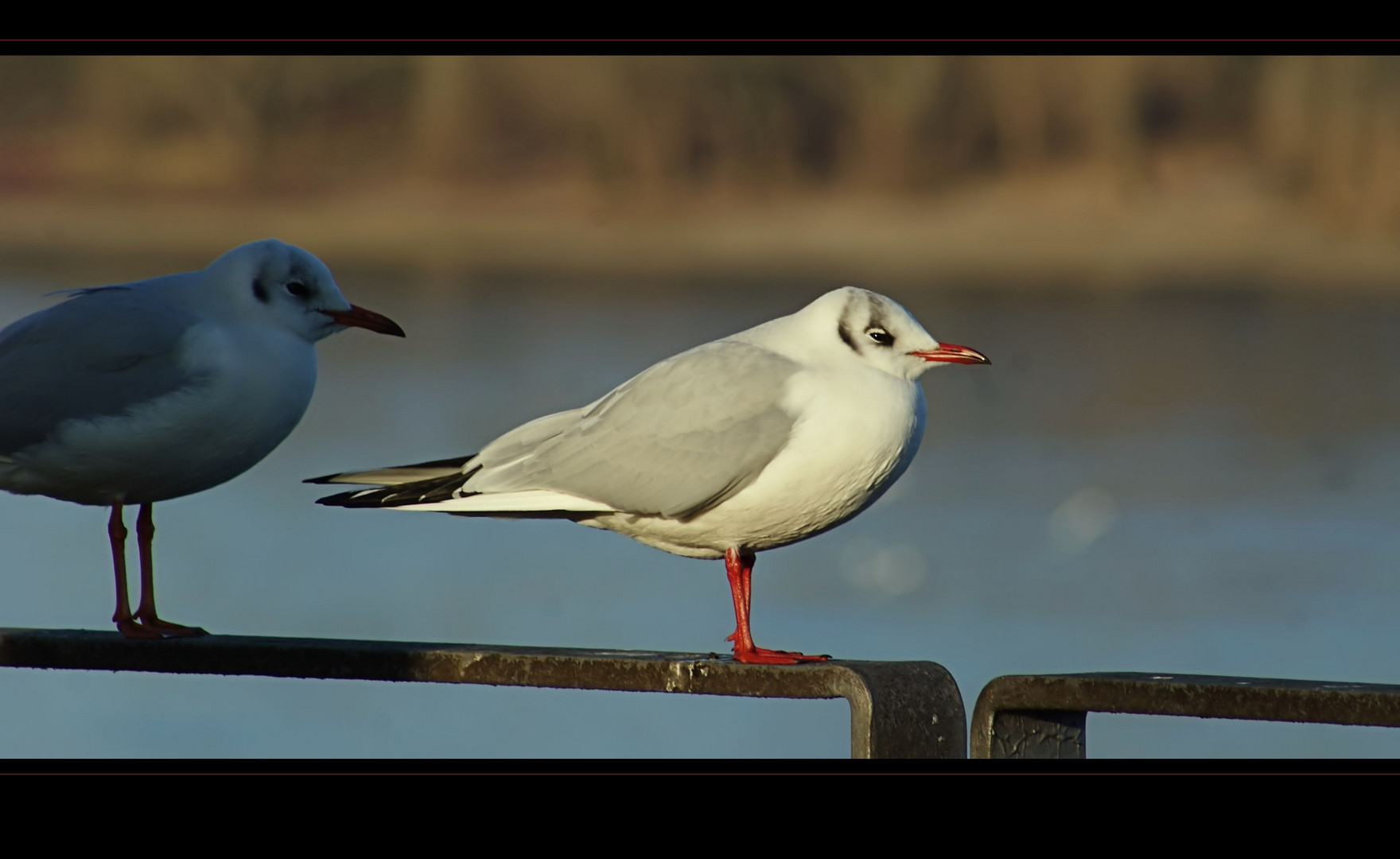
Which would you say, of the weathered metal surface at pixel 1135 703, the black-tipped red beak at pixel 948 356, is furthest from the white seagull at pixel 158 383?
the weathered metal surface at pixel 1135 703

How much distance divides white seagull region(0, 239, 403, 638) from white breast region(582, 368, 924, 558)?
82 cm

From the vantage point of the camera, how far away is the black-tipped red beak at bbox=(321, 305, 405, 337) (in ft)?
12.1

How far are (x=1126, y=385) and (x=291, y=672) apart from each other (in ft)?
37.1

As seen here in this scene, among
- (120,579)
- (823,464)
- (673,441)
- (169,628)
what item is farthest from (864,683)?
(120,579)

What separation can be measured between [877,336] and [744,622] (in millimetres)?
632

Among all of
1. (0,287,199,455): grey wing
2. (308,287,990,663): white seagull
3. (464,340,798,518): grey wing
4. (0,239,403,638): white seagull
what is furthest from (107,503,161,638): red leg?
(464,340,798,518): grey wing

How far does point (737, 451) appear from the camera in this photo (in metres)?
3.31

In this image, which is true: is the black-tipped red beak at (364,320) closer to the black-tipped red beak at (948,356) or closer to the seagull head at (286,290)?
the seagull head at (286,290)

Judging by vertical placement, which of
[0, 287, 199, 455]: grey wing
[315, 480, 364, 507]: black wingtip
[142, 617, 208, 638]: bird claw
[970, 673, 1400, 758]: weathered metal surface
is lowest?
[970, 673, 1400, 758]: weathered metal surface

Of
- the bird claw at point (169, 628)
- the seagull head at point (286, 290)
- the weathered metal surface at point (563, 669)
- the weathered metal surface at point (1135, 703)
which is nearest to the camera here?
the weathered metal surface at point (1135, 703)

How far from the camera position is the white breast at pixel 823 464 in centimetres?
324

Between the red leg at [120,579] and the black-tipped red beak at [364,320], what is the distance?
23.0 inches

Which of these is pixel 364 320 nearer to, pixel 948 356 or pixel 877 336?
pixel 877 336

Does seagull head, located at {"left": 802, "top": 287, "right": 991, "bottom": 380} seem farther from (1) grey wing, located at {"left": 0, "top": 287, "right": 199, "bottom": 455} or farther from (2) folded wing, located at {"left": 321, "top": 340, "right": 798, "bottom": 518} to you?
(1) grey wing, located at {"left": 0, "top": 287, "right": 199, "bottom": 455}
